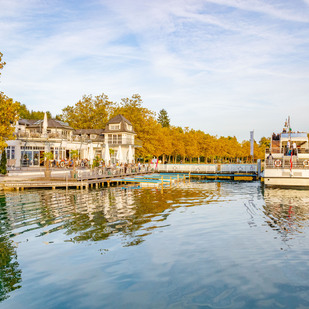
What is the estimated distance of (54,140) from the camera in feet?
164

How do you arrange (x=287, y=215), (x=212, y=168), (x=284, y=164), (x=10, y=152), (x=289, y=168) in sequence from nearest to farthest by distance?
(x=287, y=215), (x=289, y=168), (x=284, y=164), (x=10, y=152), (x=212, y=168)

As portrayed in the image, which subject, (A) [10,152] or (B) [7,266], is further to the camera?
(A) [10,152]

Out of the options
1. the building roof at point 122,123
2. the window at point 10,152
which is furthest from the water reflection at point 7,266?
the building roof at point 122,123

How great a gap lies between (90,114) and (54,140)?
32.6 meters

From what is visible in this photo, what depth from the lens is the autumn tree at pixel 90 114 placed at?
80938mm

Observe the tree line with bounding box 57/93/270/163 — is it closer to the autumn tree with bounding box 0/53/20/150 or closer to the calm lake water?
the autumn tree with bounding box 0/53/20/150

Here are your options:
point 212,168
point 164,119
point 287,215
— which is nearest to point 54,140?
point 212,168

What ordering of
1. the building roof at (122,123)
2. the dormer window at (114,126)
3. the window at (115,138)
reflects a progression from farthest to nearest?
1. the dormer window at (114,126)
2. the window at (115,138)
3. the building roof at (122,123)

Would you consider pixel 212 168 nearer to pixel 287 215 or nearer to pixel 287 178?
pixel 287 178

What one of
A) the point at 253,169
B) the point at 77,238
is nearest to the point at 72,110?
the point at 253,169

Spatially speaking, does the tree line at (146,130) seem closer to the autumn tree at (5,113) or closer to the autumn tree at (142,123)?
the autumn tree at (142,123)

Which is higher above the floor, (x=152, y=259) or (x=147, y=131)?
(x=147, y=131)

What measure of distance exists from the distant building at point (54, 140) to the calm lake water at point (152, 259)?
24.5 metres

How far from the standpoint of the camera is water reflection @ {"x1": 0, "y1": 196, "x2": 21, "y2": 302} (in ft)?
28.7
